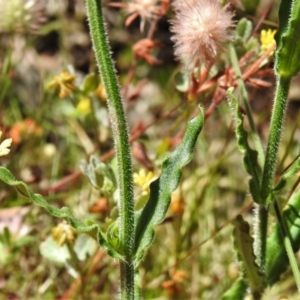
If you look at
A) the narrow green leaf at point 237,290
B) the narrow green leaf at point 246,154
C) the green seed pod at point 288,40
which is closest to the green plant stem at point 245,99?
the narrow green leaf at point 246,154

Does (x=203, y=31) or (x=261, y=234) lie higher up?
(x=203, y=31)

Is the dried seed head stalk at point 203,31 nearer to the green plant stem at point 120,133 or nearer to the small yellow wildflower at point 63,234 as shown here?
the green plant stem at point 120,133

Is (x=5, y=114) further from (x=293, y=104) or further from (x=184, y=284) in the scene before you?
(x=293, y=104)

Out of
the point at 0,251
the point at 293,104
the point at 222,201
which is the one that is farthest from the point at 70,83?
the point at 293,104

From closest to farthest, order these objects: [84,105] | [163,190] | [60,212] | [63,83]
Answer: [60,212], [163,190], [63,83], [84,105]

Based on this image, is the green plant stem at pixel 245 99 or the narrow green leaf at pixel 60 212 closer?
the narrow green leaf at pixel 60 212

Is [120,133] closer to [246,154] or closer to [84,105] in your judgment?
[246,154]

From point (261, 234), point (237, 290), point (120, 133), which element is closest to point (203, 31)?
point (120, 133)

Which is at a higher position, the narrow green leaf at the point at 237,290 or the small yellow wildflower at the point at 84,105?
the small yellow wildflower at the point at 84,105
